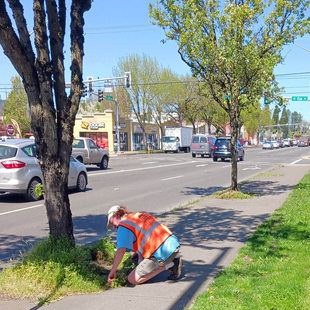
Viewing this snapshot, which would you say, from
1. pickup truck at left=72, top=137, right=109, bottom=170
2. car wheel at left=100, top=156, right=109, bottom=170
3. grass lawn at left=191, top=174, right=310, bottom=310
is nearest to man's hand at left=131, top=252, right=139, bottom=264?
grass lawn at left=191, top=174, right=310, bottom=310

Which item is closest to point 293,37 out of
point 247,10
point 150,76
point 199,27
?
point 247,10

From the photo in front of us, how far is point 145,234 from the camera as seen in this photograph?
465cm

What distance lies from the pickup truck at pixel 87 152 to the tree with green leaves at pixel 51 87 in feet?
54.9

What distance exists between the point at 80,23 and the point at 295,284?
3930 mm

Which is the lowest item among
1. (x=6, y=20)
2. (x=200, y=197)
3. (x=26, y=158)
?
(x=200, y=197)

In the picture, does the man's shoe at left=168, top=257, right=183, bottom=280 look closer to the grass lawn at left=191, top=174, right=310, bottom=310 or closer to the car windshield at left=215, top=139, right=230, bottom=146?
the grass lawn at left=191, top=174, right=310, bottom=310

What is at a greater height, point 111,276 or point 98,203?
point 111,276

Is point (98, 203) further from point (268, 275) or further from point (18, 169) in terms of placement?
point (268, 275)

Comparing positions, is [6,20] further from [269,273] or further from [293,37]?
[293,37]

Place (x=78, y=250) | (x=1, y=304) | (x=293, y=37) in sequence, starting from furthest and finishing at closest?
(x=293, y=37), (x=78, y=250), (x=1, y=304)

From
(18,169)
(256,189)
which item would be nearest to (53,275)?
(18,169)

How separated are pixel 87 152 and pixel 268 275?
1818 centimetres

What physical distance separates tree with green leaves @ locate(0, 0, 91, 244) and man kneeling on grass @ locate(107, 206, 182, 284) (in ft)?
2.49

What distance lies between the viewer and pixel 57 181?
4.94m
